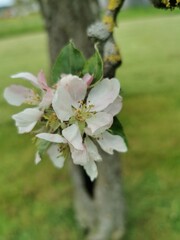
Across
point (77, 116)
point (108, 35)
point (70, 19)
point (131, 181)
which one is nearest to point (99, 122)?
point (77, 116)

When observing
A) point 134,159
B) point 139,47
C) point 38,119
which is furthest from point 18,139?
point 139,47

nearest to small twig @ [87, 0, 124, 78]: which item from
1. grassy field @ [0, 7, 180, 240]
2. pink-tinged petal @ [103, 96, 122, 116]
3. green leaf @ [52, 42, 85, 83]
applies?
green leaf @ [52, 42, 85, 83]

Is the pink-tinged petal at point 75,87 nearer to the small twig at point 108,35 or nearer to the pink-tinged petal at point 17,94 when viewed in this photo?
the pink-tinged petal at point 17,94

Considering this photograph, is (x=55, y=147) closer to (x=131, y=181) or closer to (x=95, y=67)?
(x=95, y=67)

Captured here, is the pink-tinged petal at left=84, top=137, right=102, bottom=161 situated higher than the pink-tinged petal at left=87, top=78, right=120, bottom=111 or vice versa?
the pink-tinged petal at left=87, top=78, right=120, bottom=111

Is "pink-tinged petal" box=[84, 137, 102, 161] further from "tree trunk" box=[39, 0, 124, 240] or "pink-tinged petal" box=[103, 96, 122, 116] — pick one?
"tree trunk" box=[39, 0, 124, 240]
